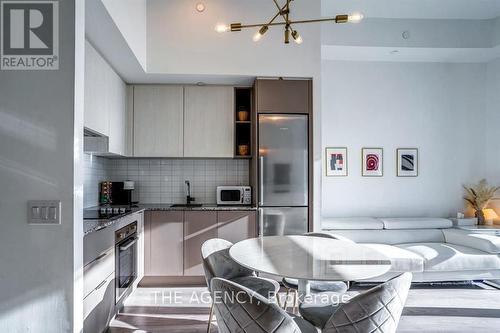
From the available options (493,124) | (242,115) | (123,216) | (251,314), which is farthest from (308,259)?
(493,124)

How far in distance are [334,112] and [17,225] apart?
13.1 feet

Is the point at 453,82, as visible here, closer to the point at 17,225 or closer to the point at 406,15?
the point at 406,15

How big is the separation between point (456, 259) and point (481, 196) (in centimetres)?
140

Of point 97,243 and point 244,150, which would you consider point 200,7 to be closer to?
point 244,150

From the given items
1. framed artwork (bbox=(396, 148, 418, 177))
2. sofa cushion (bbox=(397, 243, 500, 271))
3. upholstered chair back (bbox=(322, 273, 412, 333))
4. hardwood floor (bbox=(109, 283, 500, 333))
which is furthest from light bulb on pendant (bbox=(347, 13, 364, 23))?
framed artwork (bbox=(396, 148, 418, 177))

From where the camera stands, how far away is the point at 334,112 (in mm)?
4734

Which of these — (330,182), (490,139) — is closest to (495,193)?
(490,139)

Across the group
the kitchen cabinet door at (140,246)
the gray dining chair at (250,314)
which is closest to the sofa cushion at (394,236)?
the kitchen cabinet door at (140,246)

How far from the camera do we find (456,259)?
3619 mm

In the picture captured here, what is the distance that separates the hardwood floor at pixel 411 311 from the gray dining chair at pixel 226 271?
566 mm

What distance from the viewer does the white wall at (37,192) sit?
1.74m

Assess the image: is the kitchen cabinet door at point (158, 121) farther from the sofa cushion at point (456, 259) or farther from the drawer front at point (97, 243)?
the sofa cushion at point (456, 259)

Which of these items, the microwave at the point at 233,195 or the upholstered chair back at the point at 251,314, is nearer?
the upholstered chair back at the point at 251,314

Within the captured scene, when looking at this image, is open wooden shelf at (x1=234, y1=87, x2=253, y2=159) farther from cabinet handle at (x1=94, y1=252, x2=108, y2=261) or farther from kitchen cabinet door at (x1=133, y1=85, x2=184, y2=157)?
cabinet handle at (x1=94, y1=252, x2=108, y2=261)
